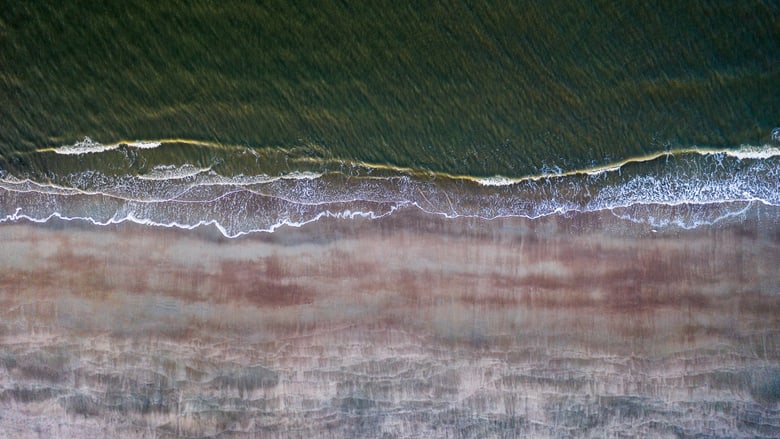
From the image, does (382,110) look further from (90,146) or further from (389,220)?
(90,146)

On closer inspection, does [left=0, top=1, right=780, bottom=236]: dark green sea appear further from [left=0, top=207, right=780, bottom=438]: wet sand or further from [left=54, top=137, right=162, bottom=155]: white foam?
[left=0, top=207, right=780, bottom=438]: wet sand

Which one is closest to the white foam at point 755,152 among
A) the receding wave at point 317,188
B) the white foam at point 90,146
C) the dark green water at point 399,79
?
the receding wave at point 317,188

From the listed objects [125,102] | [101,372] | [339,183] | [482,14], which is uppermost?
[482,14]

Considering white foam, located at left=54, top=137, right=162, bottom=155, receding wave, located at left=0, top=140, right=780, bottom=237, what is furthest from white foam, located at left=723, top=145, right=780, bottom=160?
white foam, located at left=54, top=137, right=162, bottom=155

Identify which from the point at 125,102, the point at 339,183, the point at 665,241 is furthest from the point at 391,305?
the point at 125,102

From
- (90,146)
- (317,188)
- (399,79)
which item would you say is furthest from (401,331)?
(90,146)

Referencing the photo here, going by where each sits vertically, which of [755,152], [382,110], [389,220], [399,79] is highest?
[399,79]

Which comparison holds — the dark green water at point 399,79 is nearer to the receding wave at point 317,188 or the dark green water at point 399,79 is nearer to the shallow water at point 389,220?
the shallow water at point 389,220

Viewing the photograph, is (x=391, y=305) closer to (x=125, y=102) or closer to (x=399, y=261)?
(x=399, y=261)
